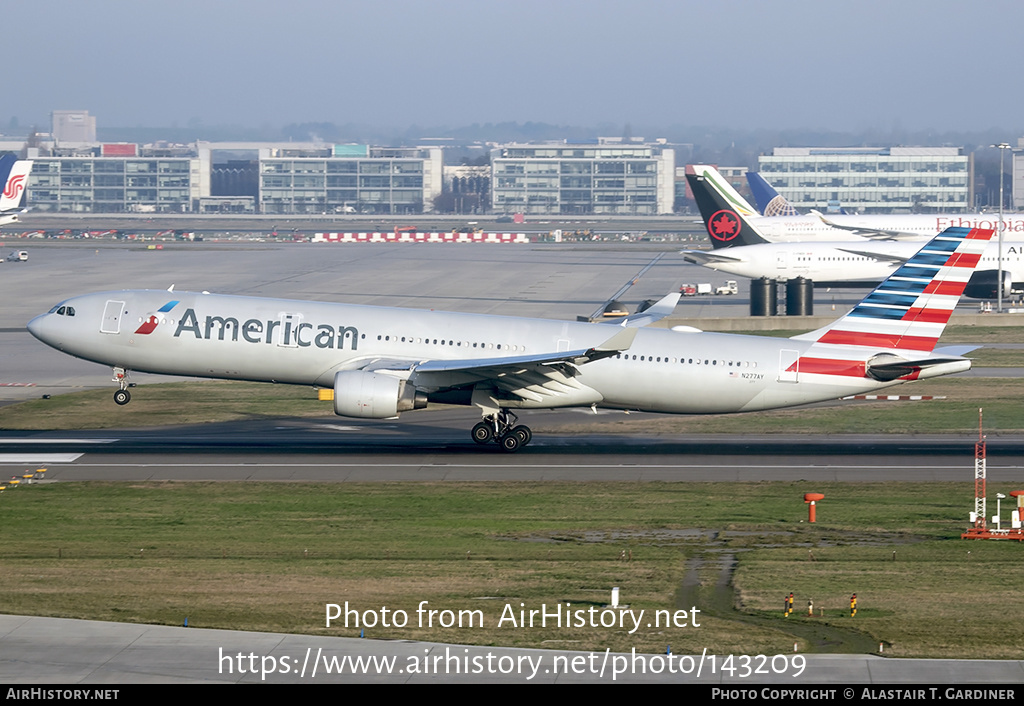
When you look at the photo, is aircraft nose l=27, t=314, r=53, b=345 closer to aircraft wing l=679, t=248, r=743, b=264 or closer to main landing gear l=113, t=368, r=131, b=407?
main landing gear l=113, t=368, r=131, b=407

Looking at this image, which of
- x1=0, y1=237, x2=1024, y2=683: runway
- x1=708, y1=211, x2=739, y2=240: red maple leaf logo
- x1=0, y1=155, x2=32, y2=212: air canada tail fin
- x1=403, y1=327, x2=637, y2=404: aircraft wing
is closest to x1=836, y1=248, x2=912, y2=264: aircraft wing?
x1=0, y1=237, x2=1024, y2=683: runway

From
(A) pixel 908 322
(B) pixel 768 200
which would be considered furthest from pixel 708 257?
(A) pixel 908 322

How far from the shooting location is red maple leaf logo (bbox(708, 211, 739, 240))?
100 metres

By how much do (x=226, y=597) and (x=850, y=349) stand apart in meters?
23.8

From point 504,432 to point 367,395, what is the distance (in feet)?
17.6

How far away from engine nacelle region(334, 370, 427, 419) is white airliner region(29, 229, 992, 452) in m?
0.55

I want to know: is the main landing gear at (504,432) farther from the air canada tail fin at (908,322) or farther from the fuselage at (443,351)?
the air canada tail fin at (908,322)

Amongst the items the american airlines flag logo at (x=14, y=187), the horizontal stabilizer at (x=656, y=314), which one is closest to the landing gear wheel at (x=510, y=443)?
the horizontal stabilizer at (x=656, y=314)

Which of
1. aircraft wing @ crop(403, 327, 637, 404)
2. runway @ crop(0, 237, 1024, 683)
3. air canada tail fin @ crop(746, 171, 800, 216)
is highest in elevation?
air canada tail fin @ crop(746, 171, 800, 216)

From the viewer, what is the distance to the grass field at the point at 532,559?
2181 cm

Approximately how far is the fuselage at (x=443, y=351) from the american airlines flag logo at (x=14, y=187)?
115m

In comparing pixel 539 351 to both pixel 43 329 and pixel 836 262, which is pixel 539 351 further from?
pixel 836 262

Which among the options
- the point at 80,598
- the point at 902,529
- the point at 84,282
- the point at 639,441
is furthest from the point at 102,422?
the point at 84,282

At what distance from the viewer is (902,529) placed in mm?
30859
